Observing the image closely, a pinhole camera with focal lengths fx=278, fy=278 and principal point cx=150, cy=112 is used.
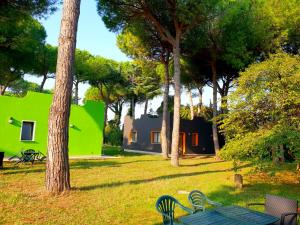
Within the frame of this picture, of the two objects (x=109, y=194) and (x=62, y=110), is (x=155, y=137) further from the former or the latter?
(x=62, y=110)

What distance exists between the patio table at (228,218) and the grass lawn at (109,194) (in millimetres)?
1664

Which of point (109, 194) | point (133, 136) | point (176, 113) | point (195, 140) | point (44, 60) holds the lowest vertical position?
point (109, 194)

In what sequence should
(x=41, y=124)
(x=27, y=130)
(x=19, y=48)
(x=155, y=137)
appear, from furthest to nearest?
(x=155, y=137), (x=19, y=48), (x=41, y=124), (x=27, y=130)

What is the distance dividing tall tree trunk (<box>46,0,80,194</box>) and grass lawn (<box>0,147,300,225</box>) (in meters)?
0.42

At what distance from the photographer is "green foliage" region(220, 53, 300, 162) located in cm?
759

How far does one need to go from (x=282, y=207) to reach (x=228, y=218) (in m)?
1.07

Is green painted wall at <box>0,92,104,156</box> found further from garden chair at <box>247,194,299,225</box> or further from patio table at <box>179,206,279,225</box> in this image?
garden chair at <box>247,194,299,225</box>

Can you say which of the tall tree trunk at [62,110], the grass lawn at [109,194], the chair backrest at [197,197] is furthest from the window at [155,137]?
the chair backrest at [197,197]

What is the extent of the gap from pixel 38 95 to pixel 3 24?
4139 mm

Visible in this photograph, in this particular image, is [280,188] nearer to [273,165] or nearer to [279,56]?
[273,165]

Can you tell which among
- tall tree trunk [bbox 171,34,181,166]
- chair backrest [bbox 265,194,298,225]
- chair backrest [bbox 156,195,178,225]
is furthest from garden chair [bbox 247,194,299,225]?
tall tree trunk [bbox 171,34,181,166]

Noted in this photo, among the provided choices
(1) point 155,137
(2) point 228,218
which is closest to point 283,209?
(2) point 228,218

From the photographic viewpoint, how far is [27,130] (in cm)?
1492

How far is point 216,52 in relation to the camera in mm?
17406
